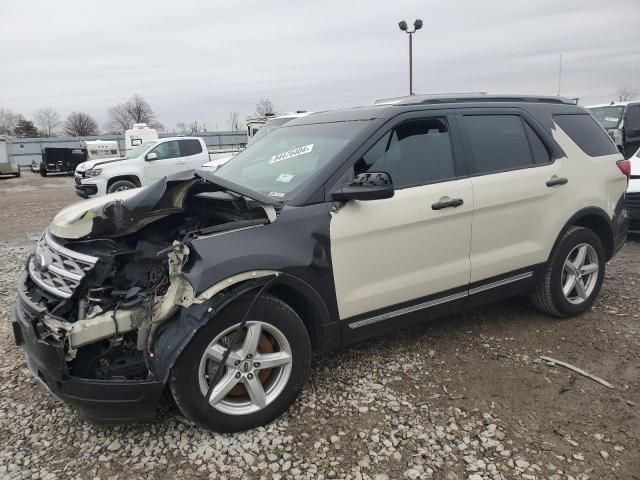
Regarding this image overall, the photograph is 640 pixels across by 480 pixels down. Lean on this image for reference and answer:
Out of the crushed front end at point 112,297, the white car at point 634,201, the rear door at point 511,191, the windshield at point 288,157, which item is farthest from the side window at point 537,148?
the white car at point 634,201

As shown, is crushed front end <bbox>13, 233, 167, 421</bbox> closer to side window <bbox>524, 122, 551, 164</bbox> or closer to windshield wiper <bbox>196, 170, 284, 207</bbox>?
windshield wiper <bbox>196, 170, 284, 207</bbox>

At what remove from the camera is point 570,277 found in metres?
4.20

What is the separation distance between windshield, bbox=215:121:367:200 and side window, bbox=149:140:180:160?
34.4ft

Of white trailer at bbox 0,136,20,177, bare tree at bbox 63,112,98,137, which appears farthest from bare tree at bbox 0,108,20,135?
white trailer at bbox 0,136,20,177

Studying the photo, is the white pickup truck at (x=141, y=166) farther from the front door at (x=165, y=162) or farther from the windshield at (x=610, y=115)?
the windshield at (x=610, y=115)

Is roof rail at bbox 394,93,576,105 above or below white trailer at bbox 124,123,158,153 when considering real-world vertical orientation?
above

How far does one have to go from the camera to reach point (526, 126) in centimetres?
391

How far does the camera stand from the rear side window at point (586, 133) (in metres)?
4.14

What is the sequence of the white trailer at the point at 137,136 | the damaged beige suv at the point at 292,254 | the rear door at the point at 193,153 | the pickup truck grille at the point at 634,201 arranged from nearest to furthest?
the damaged beige suv at the point at 292,254 < the pickup truck grille at the point at 634,201 < the rear door at the point at 193,153 < the white trailer at the point at 137,136

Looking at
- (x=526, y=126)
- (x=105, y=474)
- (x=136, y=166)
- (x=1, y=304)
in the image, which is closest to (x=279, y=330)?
(x=105, y=474)

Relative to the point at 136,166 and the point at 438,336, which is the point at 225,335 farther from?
the point at 136,166

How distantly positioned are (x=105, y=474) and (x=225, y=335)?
916mm

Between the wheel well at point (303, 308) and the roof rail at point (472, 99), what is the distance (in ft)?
5.12

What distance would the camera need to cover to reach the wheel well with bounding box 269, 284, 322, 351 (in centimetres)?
288
